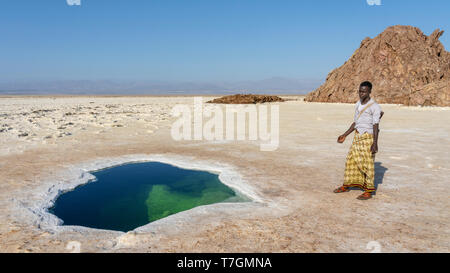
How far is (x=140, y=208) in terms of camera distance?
14.6ft

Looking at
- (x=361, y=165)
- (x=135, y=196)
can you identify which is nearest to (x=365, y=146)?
(x=361, y=165)

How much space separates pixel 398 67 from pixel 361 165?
2505 cm

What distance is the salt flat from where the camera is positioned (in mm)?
2980

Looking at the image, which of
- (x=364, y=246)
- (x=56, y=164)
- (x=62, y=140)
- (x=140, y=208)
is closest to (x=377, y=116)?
(x=364, y=246)

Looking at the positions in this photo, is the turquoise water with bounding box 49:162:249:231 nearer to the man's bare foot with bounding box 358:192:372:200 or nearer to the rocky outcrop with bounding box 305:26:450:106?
the man's bare foot with bounding box 358:192:372:200

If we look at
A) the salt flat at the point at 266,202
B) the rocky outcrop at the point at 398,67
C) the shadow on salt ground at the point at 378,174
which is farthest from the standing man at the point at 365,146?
the rocky outcrop at the point at 398,67

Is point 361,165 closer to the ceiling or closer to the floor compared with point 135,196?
closer to the ceiling

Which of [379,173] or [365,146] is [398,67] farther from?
[365,146]

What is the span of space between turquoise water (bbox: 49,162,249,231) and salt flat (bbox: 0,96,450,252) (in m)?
0.33

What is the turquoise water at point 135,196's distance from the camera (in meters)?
4.02

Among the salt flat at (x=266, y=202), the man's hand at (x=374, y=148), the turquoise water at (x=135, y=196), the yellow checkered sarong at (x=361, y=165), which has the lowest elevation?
the turquoise water at (x=135, y=196)

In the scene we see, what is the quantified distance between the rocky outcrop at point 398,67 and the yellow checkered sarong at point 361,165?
71.4ft

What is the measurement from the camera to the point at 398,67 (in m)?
25.2

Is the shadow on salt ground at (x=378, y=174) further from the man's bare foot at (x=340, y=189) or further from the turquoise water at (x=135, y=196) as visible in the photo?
the turquoise water at (x=135, y=196)
